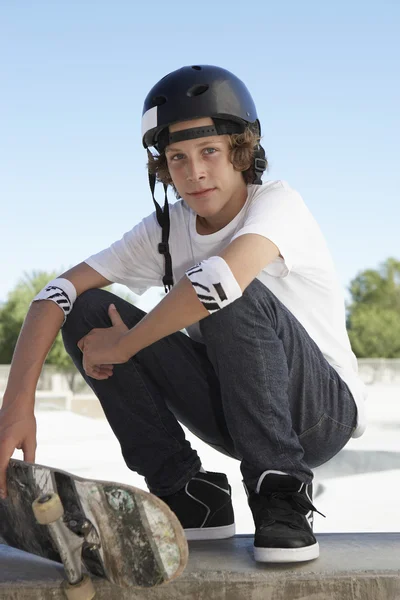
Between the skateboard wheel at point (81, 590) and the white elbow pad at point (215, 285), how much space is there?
0.78 meters

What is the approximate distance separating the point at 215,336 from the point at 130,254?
30.2 inches

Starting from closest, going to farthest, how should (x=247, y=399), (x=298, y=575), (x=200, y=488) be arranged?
(x=298, y=575), (x=247, y=399), (x=200, y=488)

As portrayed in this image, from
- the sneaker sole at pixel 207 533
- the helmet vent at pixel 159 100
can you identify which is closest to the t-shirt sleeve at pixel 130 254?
the helmet vent at pixel 159 100

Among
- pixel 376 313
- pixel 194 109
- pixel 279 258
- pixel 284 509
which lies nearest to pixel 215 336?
pixel 279 258

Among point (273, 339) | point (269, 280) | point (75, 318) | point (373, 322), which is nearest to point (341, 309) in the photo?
point (269, 280)

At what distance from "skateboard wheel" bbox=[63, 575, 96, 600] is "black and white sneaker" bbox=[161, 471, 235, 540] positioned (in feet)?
2.03

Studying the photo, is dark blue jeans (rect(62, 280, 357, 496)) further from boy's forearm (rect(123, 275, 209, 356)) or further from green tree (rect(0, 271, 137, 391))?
green tree (rect(0, 271, 137, 391))

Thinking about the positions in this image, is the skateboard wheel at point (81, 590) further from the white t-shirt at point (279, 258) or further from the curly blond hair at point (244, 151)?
the curly blond hair at point (244, 151)

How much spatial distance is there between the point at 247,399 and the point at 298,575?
486 millimetres

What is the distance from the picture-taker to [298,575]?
199 centimetres

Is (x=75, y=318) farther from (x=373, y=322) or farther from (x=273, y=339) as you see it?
(x=373, y=322)

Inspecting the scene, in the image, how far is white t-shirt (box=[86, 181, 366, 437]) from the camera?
2383 mm

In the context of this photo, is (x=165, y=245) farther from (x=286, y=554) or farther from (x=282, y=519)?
(x=286, y=554)

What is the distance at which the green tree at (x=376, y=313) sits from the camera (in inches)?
2532
